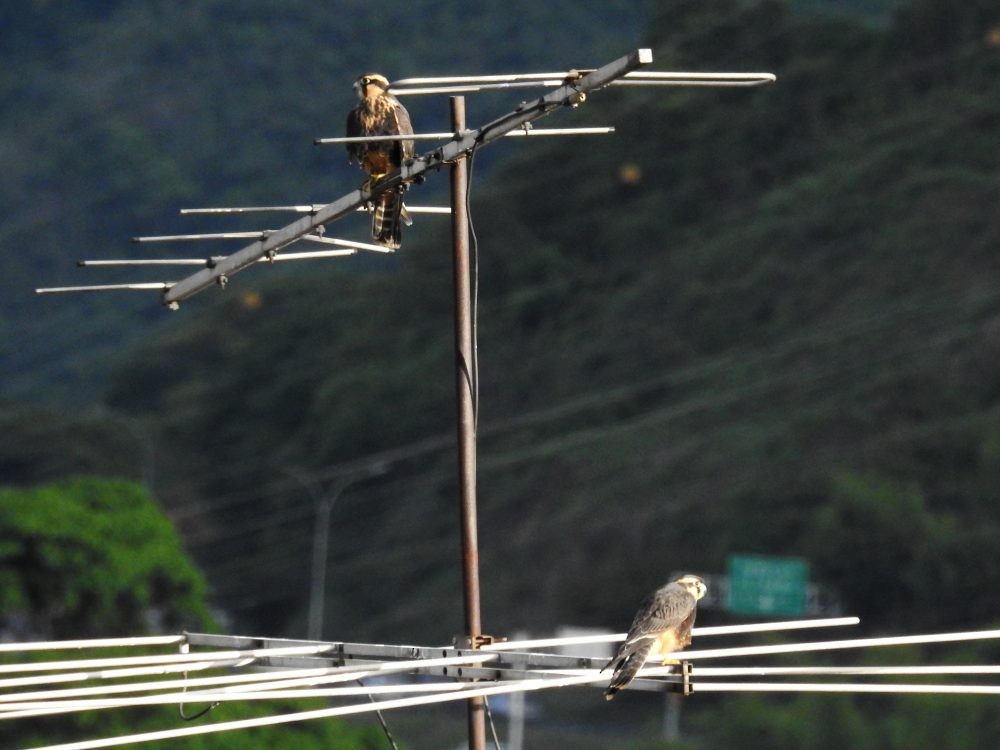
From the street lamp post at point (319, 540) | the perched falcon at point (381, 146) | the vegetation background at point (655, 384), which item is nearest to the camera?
the perched falcon at point (381, 146)

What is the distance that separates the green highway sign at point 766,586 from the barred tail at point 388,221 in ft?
134

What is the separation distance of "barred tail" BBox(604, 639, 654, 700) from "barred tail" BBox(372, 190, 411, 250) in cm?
288

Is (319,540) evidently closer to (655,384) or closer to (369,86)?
(655,384)

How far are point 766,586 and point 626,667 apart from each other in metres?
43.6

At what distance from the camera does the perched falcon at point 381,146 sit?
394 inches

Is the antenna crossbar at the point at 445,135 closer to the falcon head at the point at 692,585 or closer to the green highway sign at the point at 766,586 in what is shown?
the falcon head at the point at 692,585

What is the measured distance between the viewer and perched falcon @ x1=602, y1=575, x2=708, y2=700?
7.57 m

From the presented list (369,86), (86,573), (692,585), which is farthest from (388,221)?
(86,573)

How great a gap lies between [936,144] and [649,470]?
16934mm

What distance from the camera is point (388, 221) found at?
10023 millimetres

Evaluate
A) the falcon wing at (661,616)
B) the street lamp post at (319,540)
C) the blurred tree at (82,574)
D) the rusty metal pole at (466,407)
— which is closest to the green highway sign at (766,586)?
the street lamp post at (319,540)

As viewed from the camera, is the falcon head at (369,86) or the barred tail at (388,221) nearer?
the barred tail at (388,221)

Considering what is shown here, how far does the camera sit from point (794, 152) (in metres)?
80.0

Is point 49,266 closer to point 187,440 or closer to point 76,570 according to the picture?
point 187,440
